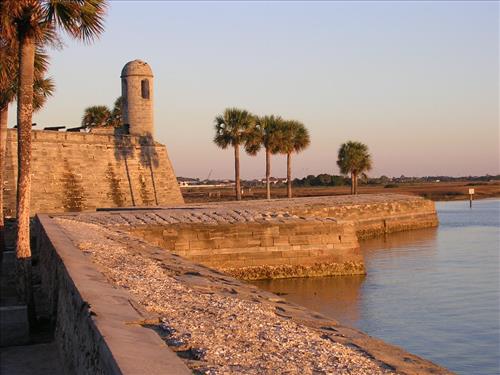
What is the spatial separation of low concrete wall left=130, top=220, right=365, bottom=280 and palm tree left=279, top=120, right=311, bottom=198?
29.0 m

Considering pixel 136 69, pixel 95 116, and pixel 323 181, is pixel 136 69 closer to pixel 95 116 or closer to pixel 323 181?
pixel 95 116

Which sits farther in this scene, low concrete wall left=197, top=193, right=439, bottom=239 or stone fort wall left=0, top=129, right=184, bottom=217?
low concrete wall left=197, top=193, right=439, bottom=239

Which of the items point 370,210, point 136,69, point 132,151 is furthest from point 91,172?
point 370,210

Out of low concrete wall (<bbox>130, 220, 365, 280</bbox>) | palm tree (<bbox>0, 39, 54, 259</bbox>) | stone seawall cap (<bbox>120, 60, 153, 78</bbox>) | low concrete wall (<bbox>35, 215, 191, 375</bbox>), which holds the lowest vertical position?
low concrete wall (<bbox>130, 220, 365, 280</bbox>)

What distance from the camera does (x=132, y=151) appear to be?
119ft

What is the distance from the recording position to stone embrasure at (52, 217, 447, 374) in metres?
5.31

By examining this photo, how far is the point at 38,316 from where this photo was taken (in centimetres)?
1249

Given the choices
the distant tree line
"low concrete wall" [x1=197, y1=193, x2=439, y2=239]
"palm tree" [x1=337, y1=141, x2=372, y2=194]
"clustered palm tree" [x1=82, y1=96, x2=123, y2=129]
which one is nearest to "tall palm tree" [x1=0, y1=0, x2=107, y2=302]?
"low concrete wall" [x1=197, y1=193, x2=439, y2=239]

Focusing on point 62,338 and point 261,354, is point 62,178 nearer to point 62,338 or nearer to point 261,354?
point 62,338

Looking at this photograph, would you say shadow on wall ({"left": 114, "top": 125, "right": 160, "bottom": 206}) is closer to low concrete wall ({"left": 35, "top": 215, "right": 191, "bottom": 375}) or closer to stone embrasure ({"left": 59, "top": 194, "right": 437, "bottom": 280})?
stone embrasure ({"left": 59, "top": 194, "right": 437, "bottom": 280})

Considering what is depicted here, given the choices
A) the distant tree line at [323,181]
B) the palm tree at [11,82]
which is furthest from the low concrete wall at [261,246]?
the distant tree line at [323,181]

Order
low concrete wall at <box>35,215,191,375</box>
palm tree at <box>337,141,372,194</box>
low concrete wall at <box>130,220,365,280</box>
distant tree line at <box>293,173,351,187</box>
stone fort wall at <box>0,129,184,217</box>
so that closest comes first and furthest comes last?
low concrete wall at <box>35,215,191,375</box> → low concrete wall at <box>130,220,365,280</box> → stone fort wall at <box>0,129,184,217</box> → palm tree at <box>337,141,372,194</box> → distant tree line at <box>293,173,351,187</box>

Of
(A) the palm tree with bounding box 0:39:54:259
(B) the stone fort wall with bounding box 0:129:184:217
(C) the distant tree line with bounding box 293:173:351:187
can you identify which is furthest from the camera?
(C) the distant tree line with bounding box 293:173:351:187

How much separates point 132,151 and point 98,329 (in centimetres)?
3154
